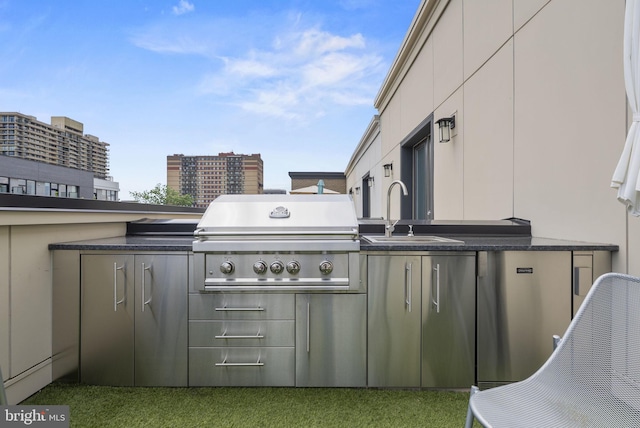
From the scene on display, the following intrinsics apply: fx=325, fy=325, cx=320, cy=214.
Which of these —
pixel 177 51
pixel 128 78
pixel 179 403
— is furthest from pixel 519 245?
pixel 177 51

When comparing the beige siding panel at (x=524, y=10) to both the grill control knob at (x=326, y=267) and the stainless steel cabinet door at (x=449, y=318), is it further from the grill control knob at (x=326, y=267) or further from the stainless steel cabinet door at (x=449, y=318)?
the grill control knob at (x=326, y=267)

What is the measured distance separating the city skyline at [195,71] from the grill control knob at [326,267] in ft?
5.49

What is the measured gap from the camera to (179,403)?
1950 mm

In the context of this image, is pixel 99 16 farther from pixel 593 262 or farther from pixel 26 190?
pixel 593 262

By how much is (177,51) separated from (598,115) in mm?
7189

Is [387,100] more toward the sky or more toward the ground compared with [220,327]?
more toward the sky

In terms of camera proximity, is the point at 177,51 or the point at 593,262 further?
the point at 177,51

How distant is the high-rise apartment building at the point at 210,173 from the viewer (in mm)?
4172

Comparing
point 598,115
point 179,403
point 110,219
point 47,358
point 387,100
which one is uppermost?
point 387,100

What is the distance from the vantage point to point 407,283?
2021mm

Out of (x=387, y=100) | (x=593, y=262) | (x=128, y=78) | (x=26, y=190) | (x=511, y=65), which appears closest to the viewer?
(x=26, y=190)

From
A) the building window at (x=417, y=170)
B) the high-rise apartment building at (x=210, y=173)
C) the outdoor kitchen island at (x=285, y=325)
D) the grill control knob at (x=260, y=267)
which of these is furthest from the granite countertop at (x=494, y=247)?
the building window at (x=417, y=170)

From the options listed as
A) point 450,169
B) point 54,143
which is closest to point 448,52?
point 450,169

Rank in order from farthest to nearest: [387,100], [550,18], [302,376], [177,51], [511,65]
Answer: [387,100] → [177,51] → [511,65] → [550,18] → [302,376]
